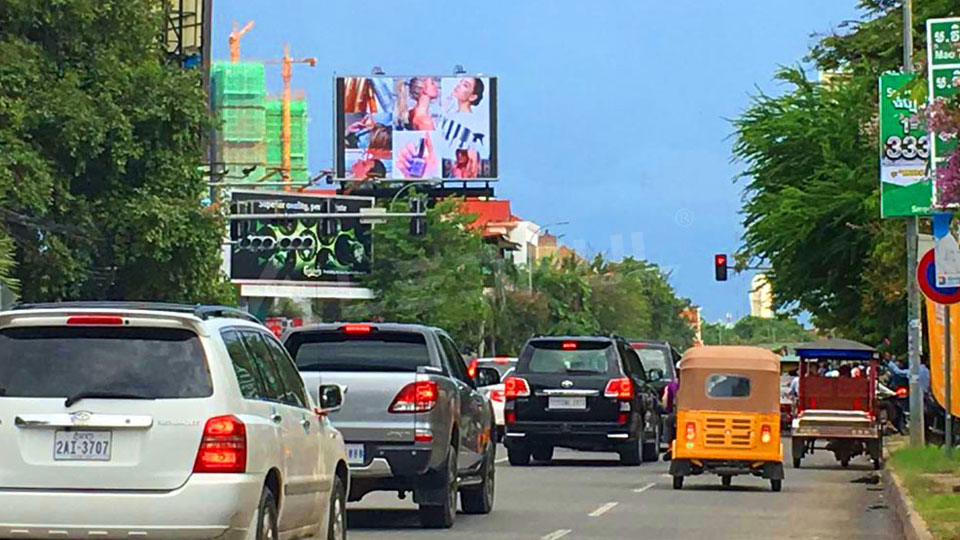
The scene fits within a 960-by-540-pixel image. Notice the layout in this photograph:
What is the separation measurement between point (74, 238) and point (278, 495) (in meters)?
36.5

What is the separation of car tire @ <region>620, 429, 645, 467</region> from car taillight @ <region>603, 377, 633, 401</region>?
100 centimetres

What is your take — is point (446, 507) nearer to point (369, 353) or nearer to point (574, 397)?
point (369, 353)

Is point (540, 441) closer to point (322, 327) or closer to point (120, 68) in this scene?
point (322, 327)

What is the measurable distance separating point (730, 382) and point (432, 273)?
67.5m

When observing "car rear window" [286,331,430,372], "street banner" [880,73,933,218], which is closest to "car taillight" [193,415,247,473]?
"car rear window" [286,331,430,372]

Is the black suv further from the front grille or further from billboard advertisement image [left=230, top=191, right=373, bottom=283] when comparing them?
billboard advertisement image [left=230, top=191, right=373, bottom=283]

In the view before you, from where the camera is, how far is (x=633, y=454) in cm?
3186

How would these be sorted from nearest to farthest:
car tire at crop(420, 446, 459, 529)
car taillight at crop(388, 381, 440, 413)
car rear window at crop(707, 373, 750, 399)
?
car taillight at crop(388, 381, 440, 413) < car tire at crop(420, 446, 459, 529) < car rear window at crop(707, 373, 750, 399)

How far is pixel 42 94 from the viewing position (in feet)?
147

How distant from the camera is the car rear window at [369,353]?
17844 millimetres

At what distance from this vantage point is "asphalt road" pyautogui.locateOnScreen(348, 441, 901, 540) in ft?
59.7

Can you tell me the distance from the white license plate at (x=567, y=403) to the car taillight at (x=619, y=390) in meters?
0.37

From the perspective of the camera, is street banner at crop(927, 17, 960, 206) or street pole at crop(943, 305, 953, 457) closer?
street banner at crop(927, 17, 960, 206)

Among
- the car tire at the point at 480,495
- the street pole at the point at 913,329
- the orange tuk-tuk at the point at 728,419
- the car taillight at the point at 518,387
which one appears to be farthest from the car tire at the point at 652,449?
the car tire at the point at 480,495
